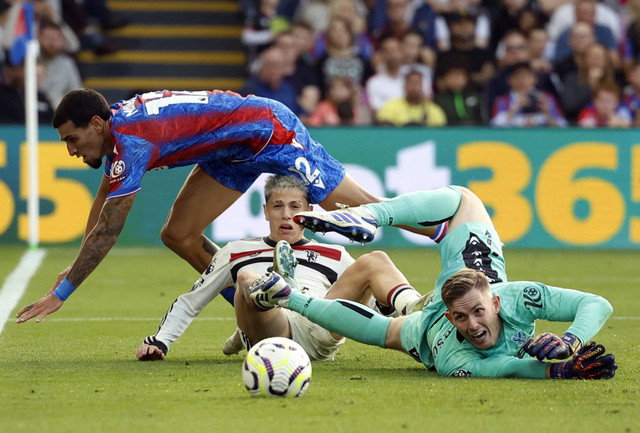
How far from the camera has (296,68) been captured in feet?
51.9

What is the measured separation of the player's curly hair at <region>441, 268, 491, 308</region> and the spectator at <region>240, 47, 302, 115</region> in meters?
9.75

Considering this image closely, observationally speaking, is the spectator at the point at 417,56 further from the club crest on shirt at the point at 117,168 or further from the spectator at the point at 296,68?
the club crest on shirt at the point at 117,168

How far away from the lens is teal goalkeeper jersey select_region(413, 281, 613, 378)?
5.60m

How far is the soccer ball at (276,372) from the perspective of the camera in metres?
5.09

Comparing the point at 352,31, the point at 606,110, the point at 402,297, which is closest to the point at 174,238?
the point at 402,297

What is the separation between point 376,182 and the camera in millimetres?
13688

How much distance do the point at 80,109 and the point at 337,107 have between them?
860cm

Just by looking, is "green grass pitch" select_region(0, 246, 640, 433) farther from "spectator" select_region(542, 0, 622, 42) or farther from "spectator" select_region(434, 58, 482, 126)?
"spectator" select_region(542, 0, 622, 42)

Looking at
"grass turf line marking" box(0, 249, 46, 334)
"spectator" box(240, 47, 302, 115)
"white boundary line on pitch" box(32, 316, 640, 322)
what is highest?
"white boundary line on pitch" box(32, 316, 640, 322)

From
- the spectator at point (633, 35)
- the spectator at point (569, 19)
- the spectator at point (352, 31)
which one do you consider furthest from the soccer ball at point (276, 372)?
the spectator at point (633, 35)

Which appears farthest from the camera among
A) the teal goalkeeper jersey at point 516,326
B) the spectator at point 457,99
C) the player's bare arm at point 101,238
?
the spectator at point 457,99

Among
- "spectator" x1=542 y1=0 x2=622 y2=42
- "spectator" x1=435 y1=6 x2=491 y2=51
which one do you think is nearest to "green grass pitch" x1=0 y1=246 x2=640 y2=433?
"spectator" x1=435 y1=6 x2=491 y2=51

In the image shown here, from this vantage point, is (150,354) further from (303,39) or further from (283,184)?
(303,39)

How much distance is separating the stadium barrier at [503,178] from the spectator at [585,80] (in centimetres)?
194
